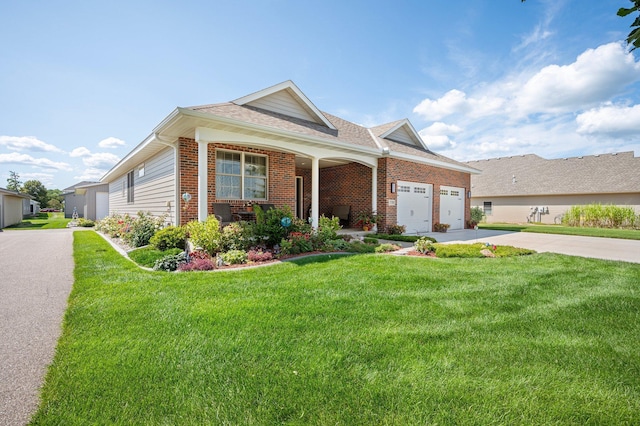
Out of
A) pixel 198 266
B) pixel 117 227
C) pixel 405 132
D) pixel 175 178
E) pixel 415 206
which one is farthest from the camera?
pixel 405 132

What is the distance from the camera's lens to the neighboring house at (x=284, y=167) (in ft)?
25.3

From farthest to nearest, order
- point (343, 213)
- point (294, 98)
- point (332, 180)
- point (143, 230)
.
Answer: point (332, 180), point (343, 213), point (294, 98), point (143, 230)

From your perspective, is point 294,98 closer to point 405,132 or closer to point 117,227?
point 405,132

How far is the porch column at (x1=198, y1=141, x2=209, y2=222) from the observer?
7.17m

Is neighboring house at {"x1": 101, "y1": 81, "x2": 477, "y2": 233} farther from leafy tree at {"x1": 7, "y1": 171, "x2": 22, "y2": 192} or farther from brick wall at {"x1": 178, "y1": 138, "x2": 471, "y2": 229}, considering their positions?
leafy tree at {"x1": 7, "y1": 171, "x2": 22, "y2": 192}

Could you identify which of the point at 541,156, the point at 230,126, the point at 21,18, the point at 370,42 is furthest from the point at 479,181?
the point at 21,18

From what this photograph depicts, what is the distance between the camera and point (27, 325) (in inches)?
128

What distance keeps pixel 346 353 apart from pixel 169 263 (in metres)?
4.62

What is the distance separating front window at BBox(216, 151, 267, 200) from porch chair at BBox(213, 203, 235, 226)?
473 mm

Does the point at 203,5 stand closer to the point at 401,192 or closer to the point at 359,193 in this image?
the point at 359,193

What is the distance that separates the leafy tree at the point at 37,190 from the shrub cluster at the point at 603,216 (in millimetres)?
65919

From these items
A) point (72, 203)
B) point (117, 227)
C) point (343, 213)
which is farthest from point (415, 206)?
point (72, 203)

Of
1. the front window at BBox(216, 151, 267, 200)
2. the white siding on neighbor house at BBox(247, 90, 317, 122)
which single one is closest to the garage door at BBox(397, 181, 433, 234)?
the white siding on neighbor house at BBox(247, 90, 317, 122)

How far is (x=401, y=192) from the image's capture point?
12297 millimetres
